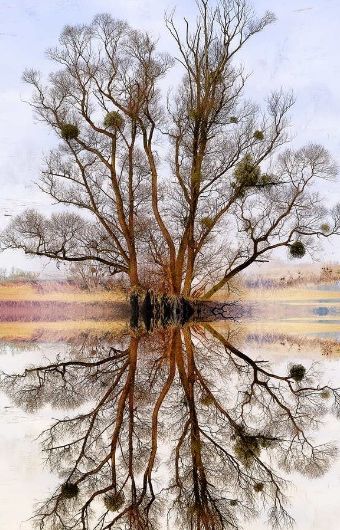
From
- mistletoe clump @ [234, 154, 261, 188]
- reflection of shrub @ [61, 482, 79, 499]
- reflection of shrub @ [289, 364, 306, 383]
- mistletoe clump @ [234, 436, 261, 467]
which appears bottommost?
reflection of shrub @ [61, 482, 79, 499]

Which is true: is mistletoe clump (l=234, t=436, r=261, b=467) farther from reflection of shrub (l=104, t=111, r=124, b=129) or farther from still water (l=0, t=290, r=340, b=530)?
reflection of shrub (l=104, t=111, r=124, b=129)

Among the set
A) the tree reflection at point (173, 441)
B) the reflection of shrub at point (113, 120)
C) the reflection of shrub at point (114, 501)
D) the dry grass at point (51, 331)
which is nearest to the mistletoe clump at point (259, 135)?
the reflection of shrub at point (113, 120)

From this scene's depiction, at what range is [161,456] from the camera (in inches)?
245

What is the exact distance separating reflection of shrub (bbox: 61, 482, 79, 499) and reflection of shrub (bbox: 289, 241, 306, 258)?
19925 millimetres

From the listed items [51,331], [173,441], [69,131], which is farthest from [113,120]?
A: [173,441]

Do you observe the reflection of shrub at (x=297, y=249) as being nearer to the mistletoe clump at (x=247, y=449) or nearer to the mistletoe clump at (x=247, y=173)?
the mistletoe clump at (x=247, y=173)

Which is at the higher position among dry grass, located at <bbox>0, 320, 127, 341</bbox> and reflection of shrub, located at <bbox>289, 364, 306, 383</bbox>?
dry grass, located at <bbox>0, 320, 127, 341</bbox>

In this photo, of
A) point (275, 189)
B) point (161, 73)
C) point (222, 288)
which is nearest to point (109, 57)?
point (161, 73)

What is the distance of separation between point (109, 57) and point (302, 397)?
1775cm

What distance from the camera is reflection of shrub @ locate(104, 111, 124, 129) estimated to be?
77.6 ft

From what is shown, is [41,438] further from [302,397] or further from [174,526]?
[302,397]

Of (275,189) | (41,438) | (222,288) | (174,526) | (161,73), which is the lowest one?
(174,526)

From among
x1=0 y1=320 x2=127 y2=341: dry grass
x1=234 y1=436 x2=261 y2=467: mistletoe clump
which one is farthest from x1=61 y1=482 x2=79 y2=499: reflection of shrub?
x1=0 y1=320 x2=127 y2=341: dry grass

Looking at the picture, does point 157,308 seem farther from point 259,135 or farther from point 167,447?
point 167,447
